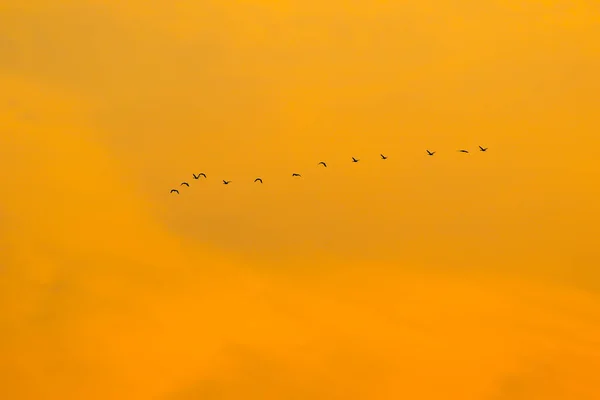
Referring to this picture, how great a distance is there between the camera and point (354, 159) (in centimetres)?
10375

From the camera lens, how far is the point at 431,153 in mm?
101750

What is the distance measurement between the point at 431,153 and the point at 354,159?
2157cm
